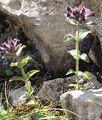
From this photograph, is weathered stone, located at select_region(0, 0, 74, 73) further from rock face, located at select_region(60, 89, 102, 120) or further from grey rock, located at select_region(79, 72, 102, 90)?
rock face, located at select_region(60, 89, 102, 120)

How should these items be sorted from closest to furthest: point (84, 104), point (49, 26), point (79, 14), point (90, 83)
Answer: point (84, 104)
point (79, 14)
point (90, 83)
point (49, 26)

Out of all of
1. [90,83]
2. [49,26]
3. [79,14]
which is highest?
[79,14]

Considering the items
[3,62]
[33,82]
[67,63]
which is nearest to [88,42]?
[67,63]

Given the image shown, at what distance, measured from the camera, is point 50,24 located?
9.86 ft

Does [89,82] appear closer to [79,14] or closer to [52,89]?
[52,89]

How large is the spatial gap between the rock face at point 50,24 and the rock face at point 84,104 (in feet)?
1.80

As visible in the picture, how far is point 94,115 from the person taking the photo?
7.69 ft

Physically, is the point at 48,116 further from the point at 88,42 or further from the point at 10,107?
the point at 88,42

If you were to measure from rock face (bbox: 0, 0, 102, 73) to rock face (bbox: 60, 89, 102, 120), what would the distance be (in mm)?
549

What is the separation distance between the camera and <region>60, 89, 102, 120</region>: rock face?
234cm

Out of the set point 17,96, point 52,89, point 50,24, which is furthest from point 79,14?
point 17,96

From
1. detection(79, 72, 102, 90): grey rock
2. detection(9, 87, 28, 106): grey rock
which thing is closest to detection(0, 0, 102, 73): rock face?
detection(79, 72, 102, 90): grey rock

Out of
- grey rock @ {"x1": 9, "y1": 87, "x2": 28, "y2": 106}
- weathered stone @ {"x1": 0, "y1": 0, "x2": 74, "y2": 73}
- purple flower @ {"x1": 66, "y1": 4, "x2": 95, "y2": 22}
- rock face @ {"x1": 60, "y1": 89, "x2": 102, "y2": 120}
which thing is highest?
purple flower @ {"x1": 66, "y1": 4, "x2": 95, "y2": 22}

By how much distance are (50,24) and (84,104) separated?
840 millimetres
